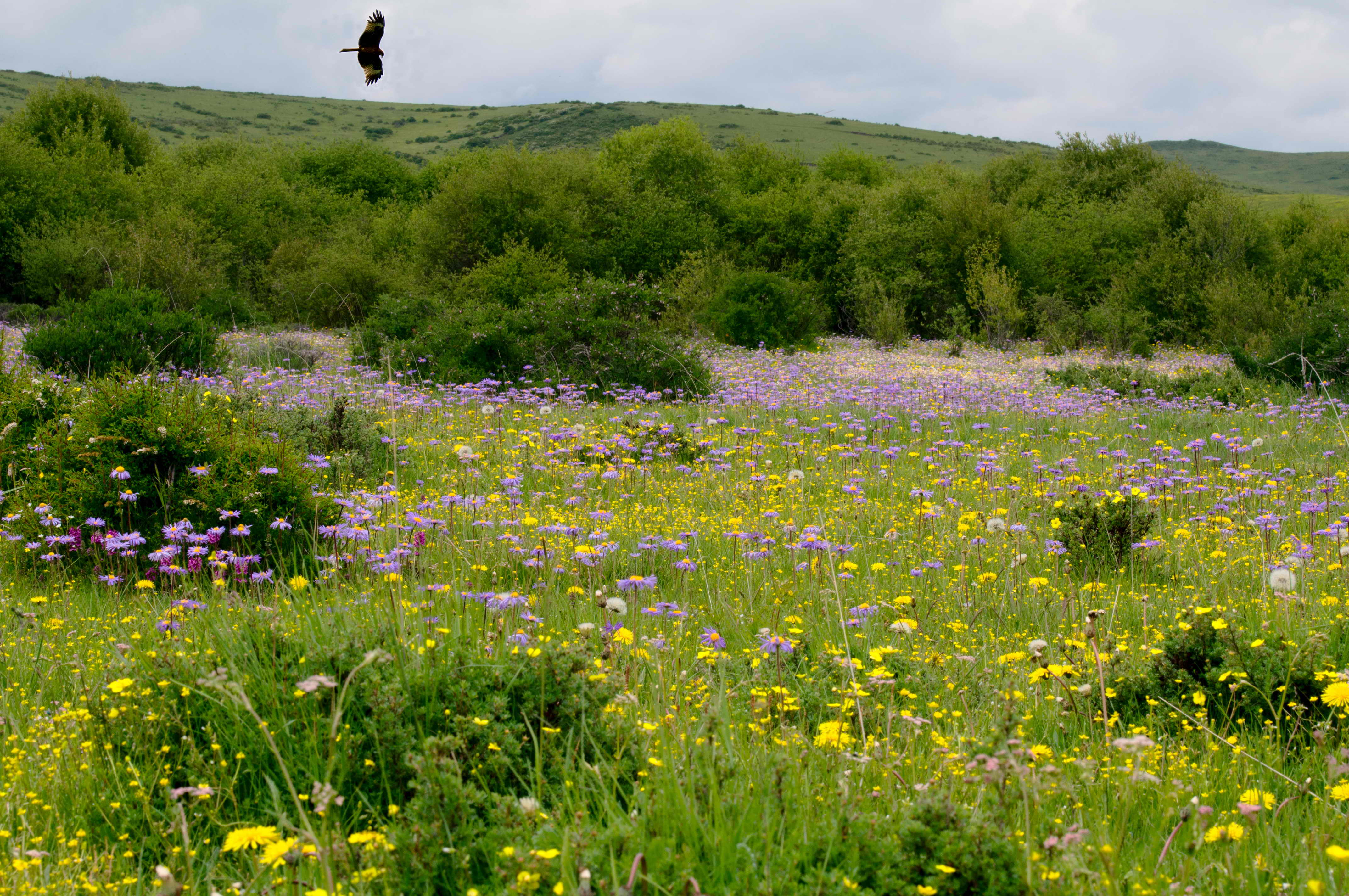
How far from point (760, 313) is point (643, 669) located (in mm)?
19091

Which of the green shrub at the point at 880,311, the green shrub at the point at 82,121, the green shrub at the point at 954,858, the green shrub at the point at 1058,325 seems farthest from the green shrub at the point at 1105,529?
the green shrub at the point at 82,121

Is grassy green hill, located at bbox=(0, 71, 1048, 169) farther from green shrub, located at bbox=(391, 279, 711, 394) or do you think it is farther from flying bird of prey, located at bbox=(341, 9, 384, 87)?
flying bird of prey, located at bbox=(341, 9, 384, 87)

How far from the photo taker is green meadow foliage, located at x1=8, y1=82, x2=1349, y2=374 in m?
24.9

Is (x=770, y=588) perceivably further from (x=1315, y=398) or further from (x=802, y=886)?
(x=1315, y=398)

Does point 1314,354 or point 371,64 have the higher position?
point 371,64

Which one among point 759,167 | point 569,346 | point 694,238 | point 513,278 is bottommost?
point 569,346

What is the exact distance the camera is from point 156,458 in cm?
499

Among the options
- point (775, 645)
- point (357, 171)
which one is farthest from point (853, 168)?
point (775, 645)

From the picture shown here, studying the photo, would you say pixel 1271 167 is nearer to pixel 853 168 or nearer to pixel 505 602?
pixel 853 168

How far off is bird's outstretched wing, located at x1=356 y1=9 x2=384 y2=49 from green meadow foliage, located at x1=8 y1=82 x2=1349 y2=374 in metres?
18.7

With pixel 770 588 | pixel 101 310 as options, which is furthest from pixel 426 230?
pixel 770 588

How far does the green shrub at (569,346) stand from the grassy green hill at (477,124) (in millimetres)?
84395

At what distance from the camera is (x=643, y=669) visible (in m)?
2.98

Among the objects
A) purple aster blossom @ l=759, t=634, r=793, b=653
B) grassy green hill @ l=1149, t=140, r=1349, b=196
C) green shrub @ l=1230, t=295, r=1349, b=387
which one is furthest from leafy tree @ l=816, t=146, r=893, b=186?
grassy green hill @ l=1149, t=140, r=1349, b=196
